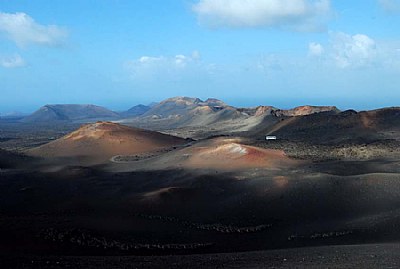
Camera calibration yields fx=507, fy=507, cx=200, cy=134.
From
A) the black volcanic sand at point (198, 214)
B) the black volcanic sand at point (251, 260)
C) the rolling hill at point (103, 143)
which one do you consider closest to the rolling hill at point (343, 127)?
the rolling hill at point (103, 143)

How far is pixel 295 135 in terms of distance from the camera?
6444 centimetres

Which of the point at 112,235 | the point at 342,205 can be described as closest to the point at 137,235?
the point at 112,235

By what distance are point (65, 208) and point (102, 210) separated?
94.0 inches

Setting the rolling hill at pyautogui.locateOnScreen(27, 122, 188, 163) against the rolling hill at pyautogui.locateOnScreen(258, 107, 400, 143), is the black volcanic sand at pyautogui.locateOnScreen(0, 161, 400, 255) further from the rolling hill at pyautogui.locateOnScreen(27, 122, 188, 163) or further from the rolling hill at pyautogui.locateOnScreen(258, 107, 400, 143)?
the rolling hill at pyautogui.locateOnScreen(258, 107, 400, 143)

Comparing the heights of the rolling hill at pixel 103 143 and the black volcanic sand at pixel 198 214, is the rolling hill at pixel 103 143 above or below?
above

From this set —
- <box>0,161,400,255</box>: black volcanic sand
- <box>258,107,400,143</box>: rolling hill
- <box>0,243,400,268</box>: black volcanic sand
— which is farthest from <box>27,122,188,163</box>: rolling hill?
<box>0,243,400,268</box>: black volcanic sand

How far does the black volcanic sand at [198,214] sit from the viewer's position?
20156mm

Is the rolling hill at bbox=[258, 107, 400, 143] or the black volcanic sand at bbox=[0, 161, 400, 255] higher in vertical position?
the rolling hill at bbox=[258, 107, 400, 143]

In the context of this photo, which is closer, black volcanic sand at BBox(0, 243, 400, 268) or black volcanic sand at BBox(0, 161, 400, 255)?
black volcanic sand at BBox(0, 243, 400, 268)

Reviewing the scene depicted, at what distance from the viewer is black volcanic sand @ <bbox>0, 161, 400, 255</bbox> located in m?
20.2

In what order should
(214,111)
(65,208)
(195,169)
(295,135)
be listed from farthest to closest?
(214,111) < (295,135) < (195,169) < (65,208)

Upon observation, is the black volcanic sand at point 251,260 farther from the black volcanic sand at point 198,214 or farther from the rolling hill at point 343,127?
the rolling hill at point 343,127

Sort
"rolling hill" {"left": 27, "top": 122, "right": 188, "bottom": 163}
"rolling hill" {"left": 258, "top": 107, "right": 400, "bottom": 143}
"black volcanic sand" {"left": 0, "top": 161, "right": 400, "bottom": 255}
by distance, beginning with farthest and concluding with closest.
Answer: "rolling hill" {"left": 258, "top": 107, "right": 400, "bottom": 143} < "rolling hill" {"left": 27, "top": 122, "right": 188, "bottom": 163} < "black volcanic sand" {"left": 0, "top": 161, "right": 400, "bottom": 255}

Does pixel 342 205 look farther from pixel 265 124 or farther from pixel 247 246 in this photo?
pixel 265 124
